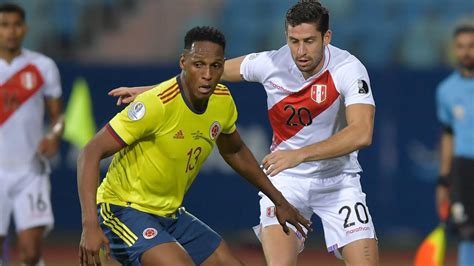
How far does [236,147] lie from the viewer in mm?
7652

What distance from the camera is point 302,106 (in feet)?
26.4

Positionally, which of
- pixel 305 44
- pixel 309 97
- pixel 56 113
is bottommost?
pixel 56 113

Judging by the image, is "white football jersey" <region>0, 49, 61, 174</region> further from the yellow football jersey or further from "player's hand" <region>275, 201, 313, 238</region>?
"player's hand" <region>275, 201, 313, 238</region>

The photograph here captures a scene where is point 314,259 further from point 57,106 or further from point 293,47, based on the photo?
point 293,47

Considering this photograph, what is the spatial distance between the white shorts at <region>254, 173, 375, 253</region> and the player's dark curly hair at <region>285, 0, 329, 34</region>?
1081 mm

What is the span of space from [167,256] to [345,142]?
134 centimetres

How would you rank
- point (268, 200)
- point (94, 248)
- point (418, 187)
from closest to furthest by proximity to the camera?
point (94, 248), point (268, 200), point (418, 187)

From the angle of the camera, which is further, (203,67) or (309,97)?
(309,97)

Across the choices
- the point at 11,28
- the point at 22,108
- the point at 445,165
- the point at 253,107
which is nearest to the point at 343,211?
the point at 445,165

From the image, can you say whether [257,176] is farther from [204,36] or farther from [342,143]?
[204,36]

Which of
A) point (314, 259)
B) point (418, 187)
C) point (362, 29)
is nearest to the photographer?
point (314, 259)

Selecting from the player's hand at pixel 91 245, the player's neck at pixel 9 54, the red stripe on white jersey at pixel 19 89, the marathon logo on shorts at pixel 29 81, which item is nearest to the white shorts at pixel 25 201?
the red stripe on white jersey at pixel 19 89

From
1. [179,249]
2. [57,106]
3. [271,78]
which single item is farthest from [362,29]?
[179,249]

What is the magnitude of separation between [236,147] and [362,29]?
28.1 ft
